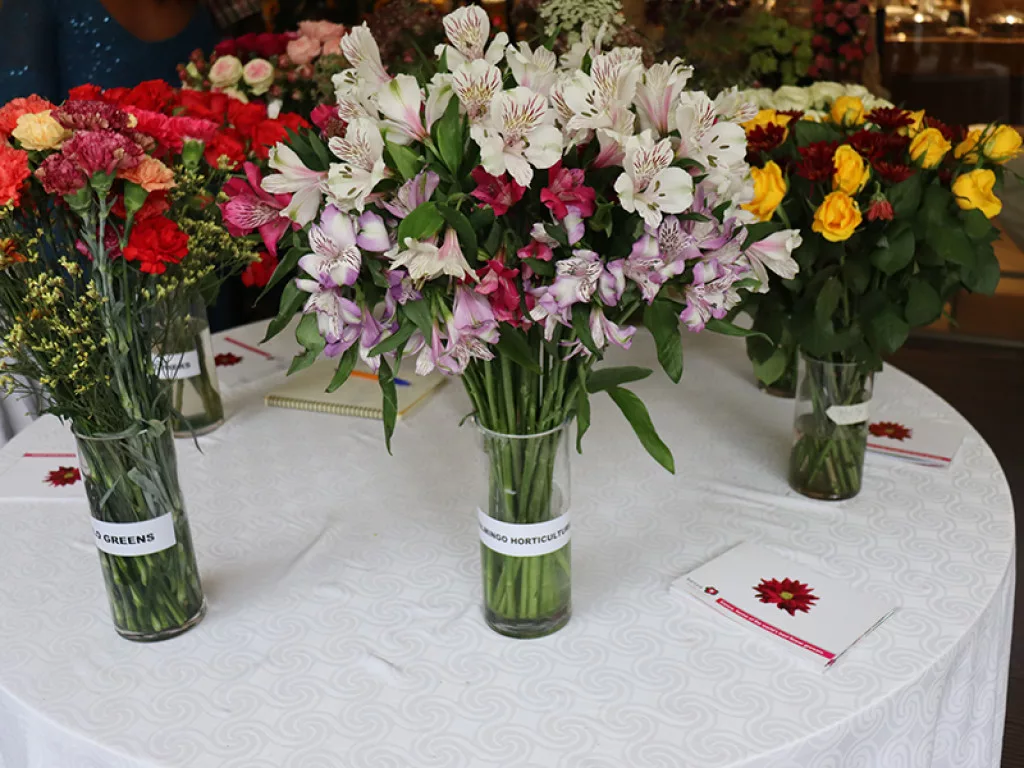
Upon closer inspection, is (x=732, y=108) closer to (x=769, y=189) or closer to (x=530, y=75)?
(x=530, y=75)

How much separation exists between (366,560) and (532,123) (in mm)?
612

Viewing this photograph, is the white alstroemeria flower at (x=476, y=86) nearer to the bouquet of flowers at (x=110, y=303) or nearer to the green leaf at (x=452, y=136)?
the green leaf at (x=452, y=136)

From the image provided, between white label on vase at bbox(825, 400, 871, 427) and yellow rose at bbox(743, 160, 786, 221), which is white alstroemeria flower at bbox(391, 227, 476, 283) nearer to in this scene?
yellow rose at bbox(743, 160, 786, 221)

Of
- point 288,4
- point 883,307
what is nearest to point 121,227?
point 883,307

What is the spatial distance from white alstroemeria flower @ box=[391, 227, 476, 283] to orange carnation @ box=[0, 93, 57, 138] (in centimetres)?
40

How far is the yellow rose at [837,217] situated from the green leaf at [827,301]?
2.9 inches

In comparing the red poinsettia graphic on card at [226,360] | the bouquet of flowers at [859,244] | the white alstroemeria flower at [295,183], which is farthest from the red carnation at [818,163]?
the red poinsettia graphic on card at [226,360]

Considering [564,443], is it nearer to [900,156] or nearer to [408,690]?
[408,690]

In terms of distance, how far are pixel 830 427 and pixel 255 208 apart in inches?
29.9

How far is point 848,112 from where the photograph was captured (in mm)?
1320

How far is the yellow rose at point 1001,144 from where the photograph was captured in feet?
3.83

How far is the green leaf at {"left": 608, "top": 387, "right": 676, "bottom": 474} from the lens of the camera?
92 cm

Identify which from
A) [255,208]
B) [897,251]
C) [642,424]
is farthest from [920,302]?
[255,208]

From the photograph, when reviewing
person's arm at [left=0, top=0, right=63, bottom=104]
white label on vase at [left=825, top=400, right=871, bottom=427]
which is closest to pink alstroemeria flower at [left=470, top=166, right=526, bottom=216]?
white label on vase at [left=825, top=400, right=871, bottom=427]
